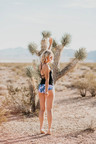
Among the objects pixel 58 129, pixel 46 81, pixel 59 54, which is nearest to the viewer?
pixel 46 81

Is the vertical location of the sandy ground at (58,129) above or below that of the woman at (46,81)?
below

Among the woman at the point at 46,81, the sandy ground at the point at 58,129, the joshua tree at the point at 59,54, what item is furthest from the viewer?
the joshua tree at the point at 59,54

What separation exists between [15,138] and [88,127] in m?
1.86

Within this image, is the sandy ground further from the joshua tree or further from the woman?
the joshua tree

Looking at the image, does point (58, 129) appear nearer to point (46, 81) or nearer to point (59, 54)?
point (46, 81)

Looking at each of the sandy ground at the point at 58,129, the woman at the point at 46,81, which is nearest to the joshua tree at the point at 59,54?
the sandy ground at the point at 58,129

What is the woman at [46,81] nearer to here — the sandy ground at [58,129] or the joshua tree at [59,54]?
the sandy ground at [58,129]

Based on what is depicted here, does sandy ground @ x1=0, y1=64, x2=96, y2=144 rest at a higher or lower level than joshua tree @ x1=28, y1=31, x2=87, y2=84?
lower

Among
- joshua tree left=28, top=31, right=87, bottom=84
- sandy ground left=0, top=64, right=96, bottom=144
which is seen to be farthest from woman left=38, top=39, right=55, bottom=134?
joshua tree left=28, top=31, right=87, bottom=84

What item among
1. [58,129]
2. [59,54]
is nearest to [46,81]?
[58,129]

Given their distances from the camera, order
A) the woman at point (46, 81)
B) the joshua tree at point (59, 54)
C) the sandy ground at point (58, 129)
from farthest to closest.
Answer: the joshua tree at point (59, 54) → the sandy ground at point (58, 129) → the woman at point (46, 81)

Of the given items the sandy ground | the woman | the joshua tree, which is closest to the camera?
the woman

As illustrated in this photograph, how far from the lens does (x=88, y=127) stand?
599cm

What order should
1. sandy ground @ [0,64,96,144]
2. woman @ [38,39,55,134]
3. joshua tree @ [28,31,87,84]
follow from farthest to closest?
joshua tree @ [28,31,87,84] < sandy ground @ [0,64,96,144] < woman @ [38,39,55,134]
